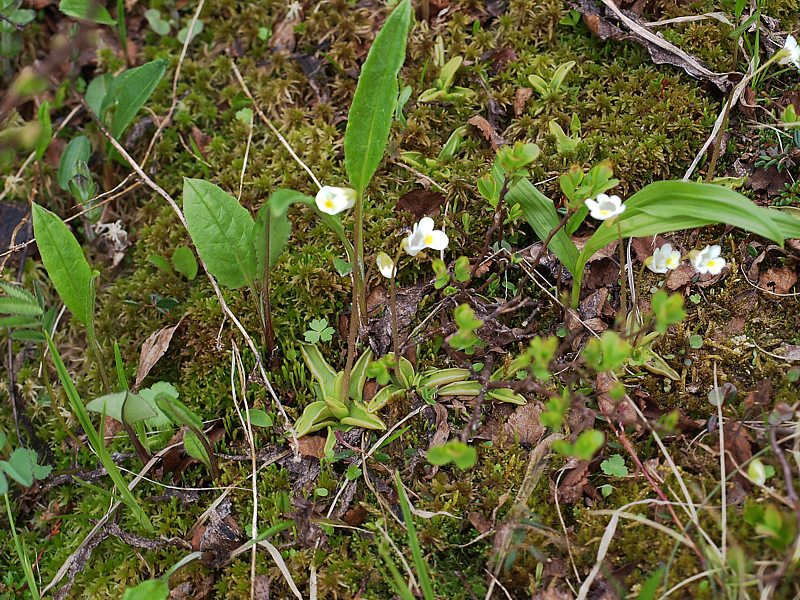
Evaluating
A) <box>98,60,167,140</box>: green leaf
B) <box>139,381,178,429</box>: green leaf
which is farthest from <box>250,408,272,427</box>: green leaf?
<box>98,60,167,140</box>: green leaf

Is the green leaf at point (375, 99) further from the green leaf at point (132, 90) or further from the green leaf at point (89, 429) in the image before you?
the green leaf at point (132, 90)

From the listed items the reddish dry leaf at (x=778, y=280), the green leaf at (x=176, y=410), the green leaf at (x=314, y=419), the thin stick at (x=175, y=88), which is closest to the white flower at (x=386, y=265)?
the green leaf at (x=314, y=419)

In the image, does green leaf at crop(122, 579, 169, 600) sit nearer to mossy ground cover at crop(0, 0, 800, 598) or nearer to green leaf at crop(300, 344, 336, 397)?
mossy ground cover at crop(0, 0, 800, 598)

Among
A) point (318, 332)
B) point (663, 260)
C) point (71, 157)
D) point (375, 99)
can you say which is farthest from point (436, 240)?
point (71, 157)

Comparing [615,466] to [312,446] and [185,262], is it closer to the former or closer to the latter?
[312,446]

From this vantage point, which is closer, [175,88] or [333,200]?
[333,200]

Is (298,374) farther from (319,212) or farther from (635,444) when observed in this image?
(635,444)

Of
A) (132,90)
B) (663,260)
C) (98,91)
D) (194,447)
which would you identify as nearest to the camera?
(663,260)
